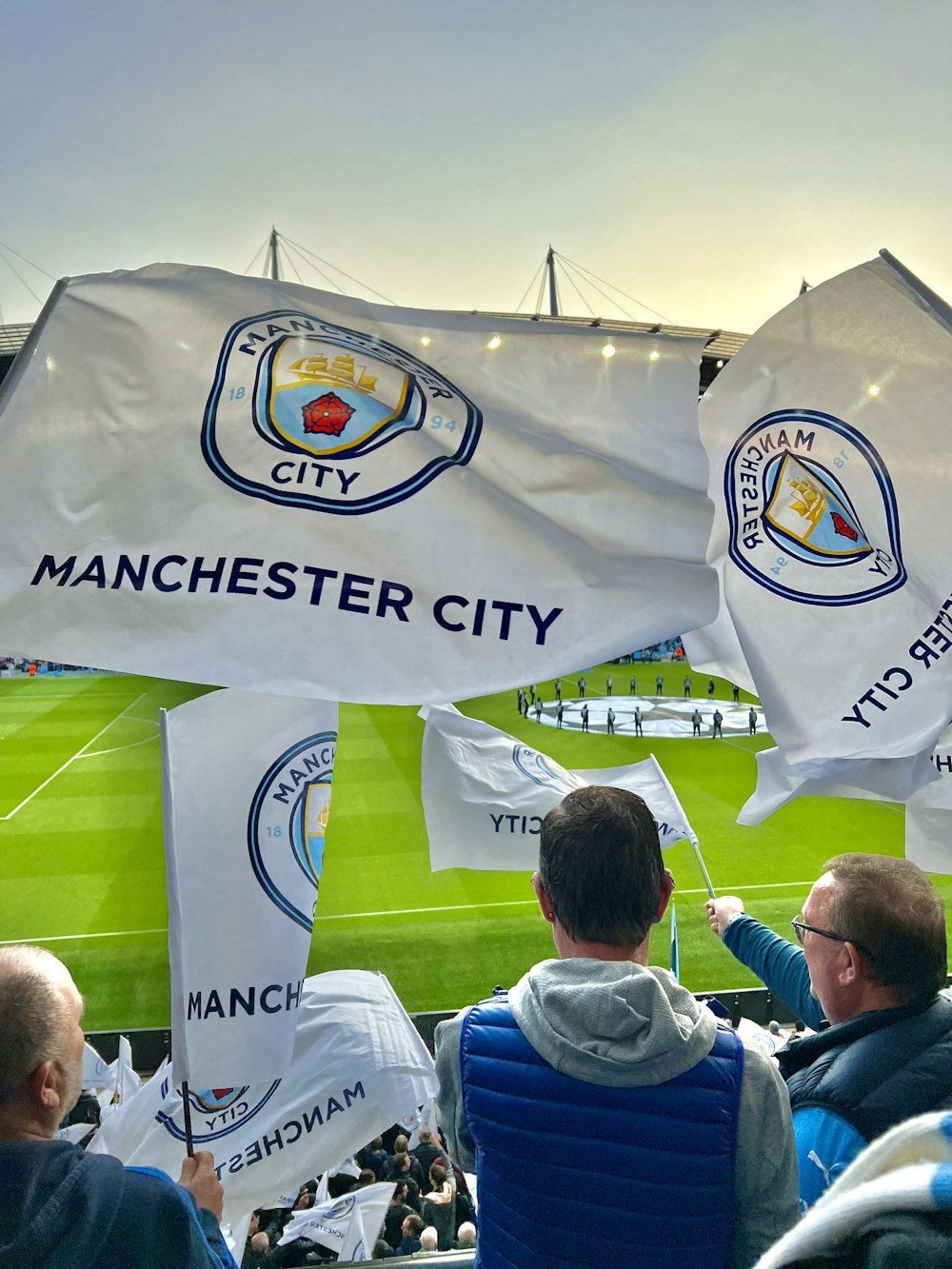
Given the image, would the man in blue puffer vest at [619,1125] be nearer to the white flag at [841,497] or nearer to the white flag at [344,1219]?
the white flag at [841,497]

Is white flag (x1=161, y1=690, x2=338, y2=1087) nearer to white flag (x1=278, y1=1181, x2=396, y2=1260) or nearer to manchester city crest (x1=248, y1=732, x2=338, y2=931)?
manchester city crest (x1=248, y1=732, x2=338, y2=931)

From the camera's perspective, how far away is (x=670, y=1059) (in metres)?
1.42

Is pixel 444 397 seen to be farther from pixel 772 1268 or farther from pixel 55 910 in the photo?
pixel 55 910

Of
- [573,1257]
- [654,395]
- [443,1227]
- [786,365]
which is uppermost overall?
[786,365]

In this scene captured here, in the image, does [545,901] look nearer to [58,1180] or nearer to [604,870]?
[604,870]

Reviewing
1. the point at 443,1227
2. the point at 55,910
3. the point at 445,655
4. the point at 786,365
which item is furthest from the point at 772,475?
the point at 55,910

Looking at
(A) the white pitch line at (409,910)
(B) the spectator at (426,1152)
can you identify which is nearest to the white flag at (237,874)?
(B) the spectator at (426,1152)

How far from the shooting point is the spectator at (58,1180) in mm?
1415

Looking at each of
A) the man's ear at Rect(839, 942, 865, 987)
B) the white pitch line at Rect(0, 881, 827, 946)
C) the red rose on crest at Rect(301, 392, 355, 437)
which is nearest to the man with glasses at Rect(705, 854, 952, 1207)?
the man's ear at Rect(839, 942, 865, 987)

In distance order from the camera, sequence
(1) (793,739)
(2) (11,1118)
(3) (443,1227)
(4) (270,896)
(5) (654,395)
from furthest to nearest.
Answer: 1. (3) (443,1227)
2. (4) (270,896)
3. (1) (793,739)
4. (5) (654,395)
5. (2) (11,1118)

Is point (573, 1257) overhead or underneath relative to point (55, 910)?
underneath

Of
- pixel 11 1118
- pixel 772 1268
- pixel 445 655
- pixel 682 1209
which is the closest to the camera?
pixel 772 1268

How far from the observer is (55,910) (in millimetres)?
14453

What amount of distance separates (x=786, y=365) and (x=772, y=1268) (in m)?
3.15
